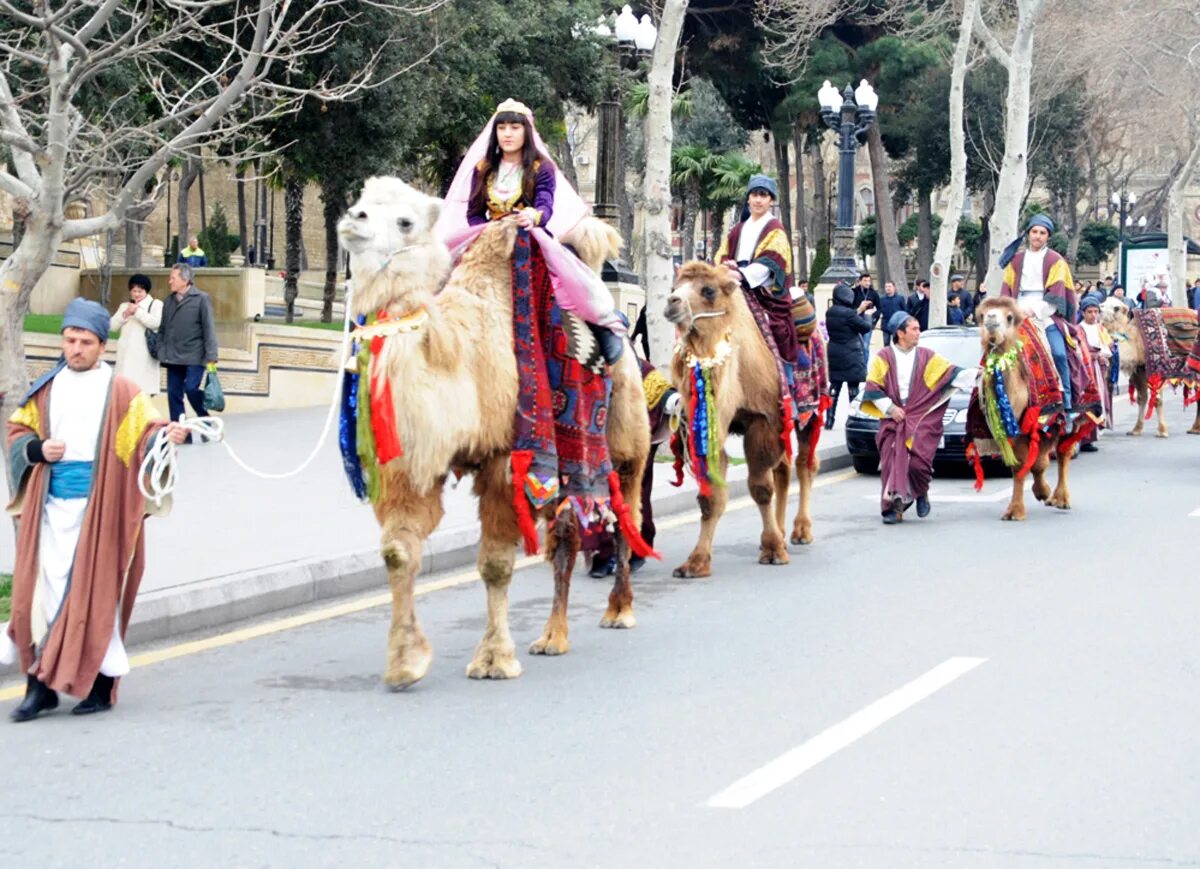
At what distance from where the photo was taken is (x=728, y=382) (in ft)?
37.1

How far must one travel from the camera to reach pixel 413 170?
1416 inches

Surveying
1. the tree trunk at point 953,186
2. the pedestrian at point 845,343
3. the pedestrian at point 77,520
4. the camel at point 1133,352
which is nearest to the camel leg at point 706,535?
the pedestrian at point 77,520

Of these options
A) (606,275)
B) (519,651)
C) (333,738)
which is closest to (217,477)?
(519,651)

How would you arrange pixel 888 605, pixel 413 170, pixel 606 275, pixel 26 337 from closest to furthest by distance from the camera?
pixel 888 605, pixel 26 337, pixel 606 275, pixel 413 170

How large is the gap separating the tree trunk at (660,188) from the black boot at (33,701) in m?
10.3

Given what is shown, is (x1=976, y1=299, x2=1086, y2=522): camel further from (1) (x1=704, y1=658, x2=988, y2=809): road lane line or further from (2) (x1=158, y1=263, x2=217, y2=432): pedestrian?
(2) (x1=158, y1=263, x2=217, y2=432): pedestrian

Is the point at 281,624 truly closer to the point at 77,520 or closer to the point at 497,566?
the point at 497,566

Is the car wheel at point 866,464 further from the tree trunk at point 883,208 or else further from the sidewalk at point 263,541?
the tree trunk at point 883,208

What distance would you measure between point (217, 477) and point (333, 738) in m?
8.40

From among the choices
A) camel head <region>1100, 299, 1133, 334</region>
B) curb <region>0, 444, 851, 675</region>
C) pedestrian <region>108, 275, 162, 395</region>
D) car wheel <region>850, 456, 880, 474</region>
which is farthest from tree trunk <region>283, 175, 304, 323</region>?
curb <region>0, 444, 851, 675</region>

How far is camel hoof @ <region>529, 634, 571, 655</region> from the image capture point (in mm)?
8672

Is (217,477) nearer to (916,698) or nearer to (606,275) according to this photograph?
(916,698)

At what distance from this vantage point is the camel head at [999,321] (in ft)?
45.5

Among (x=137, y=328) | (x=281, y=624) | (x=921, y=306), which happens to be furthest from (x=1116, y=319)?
(x=281, y=624)
